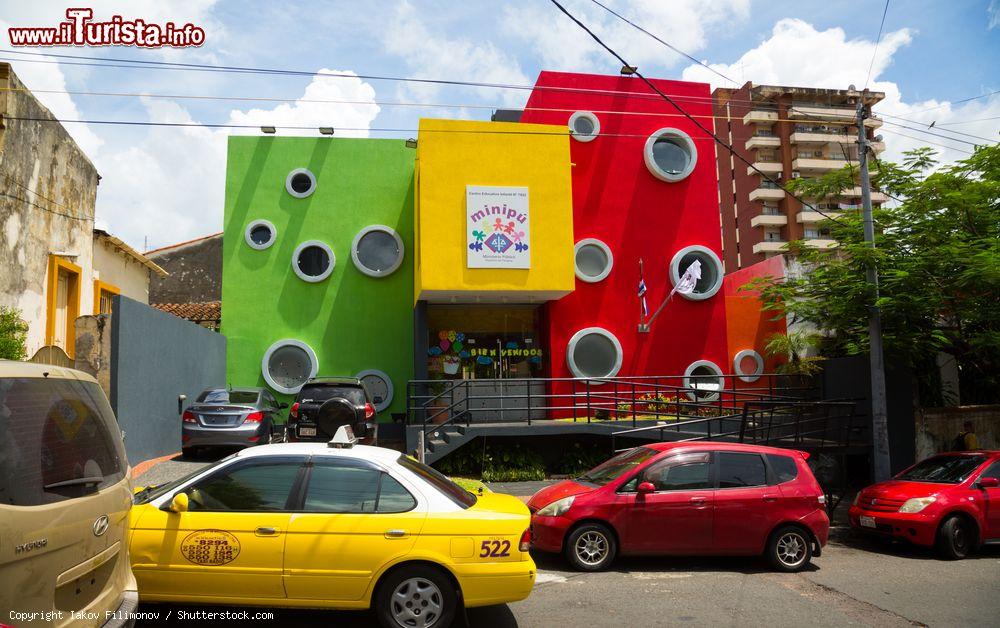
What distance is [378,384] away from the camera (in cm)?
1959

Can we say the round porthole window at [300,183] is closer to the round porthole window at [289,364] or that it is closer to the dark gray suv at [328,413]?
the round porthole window at [289,364]

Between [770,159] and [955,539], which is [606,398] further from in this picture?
[770,159]

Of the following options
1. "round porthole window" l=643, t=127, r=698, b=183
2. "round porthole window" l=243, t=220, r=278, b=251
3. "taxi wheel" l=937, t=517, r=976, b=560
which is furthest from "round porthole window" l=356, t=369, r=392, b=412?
"taxi wheel" l=937, t=517, r=976, b=560

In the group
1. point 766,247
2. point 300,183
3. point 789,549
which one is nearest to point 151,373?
point 300,183

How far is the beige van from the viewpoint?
3.40 meters

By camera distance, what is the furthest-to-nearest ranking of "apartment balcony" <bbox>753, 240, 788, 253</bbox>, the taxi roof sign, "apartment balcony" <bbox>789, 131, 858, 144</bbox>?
"apartment balcony" <bbox>789, 131, 858, 144</bbox> < "apartment balcony" <bbox>753, 240, 788, 253</bbox> < the taxi roof sign

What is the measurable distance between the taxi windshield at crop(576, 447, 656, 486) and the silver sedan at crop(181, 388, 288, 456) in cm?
699

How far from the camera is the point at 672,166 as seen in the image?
19578 mm

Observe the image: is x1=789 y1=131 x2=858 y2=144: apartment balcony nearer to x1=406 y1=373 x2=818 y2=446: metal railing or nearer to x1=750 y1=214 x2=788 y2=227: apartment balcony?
x1=750 y1=214 x2=788 y2=227: apartment balcony

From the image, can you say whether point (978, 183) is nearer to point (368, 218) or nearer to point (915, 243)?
point (915, 243)

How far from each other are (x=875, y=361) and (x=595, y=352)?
7409mm

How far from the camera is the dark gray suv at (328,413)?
1334 cm

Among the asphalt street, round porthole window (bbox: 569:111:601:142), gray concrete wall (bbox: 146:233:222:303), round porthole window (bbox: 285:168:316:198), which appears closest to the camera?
the asphalt street

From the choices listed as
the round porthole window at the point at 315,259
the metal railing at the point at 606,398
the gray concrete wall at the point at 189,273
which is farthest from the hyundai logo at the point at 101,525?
the gray concrete wall at the point at 189,273
